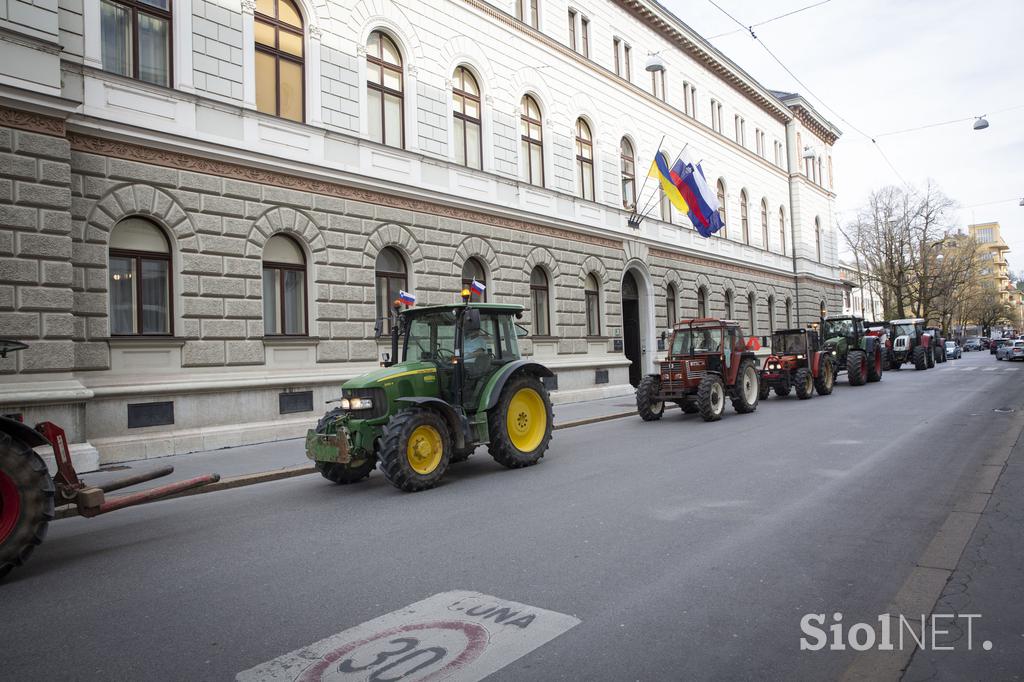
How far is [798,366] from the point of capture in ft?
62.0

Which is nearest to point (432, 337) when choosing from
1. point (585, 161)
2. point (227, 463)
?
point (227, 463)

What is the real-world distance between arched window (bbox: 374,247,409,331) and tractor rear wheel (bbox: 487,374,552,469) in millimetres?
6592

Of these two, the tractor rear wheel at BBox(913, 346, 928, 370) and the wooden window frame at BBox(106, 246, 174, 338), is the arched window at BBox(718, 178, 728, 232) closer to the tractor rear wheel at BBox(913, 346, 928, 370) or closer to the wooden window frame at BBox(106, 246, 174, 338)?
the tractor rear wheel at BBox(913, 346, 928, 370)

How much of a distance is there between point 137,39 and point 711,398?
13101 mm

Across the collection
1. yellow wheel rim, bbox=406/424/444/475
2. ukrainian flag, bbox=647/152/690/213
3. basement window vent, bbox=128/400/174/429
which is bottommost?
yellow wheel rim, bbox=406/424/444/475

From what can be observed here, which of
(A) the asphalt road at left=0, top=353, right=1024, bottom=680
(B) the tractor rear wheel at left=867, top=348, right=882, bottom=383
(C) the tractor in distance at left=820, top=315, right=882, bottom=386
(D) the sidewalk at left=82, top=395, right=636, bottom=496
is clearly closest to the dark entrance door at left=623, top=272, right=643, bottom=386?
(C) the tractor in distance at left=820, top=315, right=882, bottom=386

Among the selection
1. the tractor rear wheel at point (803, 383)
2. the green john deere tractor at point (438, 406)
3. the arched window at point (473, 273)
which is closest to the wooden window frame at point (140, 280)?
the green john deere tractor at point (438, 406)

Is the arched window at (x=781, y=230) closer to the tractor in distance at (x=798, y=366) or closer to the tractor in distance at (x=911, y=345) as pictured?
the tractor in distance at (x=911, y=345)

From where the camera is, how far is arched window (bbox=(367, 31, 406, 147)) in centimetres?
1612

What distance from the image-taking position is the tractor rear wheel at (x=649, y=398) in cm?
1502

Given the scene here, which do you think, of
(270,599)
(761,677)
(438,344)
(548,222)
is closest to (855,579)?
(761,677)

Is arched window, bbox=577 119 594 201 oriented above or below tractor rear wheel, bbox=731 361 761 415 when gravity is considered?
above

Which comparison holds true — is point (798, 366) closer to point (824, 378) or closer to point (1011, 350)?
point (824, 378)

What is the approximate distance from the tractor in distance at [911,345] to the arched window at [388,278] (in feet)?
89.0
